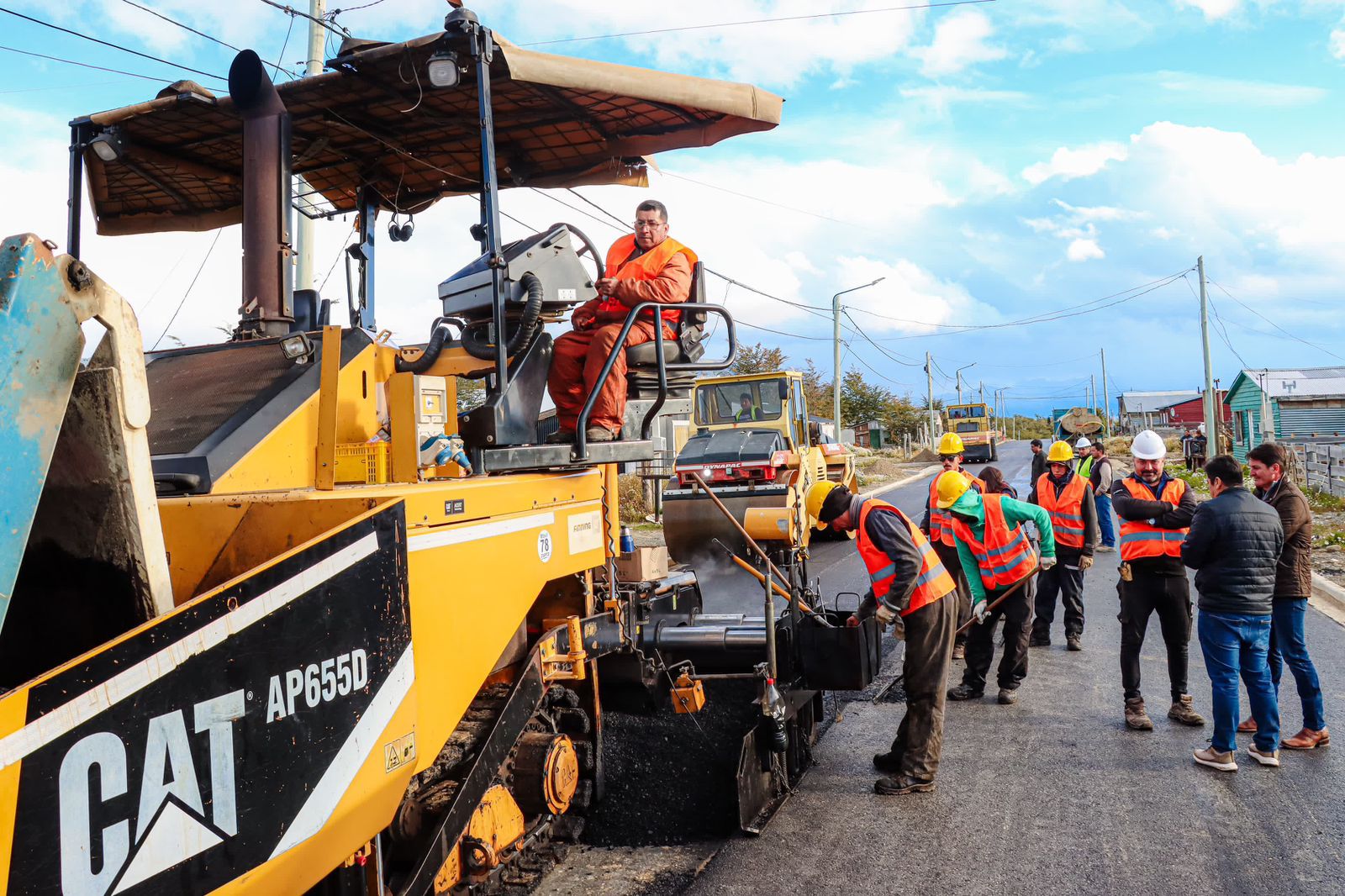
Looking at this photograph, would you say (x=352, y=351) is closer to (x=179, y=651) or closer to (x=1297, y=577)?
(x=179, y=651)

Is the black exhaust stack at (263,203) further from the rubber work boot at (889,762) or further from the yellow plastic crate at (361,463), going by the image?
the rubber work boot at (889,762)

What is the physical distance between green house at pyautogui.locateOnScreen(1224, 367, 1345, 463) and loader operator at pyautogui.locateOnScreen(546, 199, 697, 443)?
32.7 m

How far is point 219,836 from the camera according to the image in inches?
87.0

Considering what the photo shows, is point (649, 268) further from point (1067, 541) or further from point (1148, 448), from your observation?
point (1067, 541)

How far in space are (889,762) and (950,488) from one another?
7.95 feet

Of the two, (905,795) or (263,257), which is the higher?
(263,257)

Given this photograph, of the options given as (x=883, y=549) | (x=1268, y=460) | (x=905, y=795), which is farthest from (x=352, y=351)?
(x=1268, y=460)

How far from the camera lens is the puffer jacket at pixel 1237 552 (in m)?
5.29

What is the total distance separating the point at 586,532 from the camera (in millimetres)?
4105

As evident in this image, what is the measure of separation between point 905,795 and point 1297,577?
8.57 feet

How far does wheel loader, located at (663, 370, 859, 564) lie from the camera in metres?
12.9

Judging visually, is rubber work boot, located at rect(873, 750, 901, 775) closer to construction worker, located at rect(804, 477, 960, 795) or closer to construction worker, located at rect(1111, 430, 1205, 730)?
construction worker, located at rect(804, 477, 960, 795)

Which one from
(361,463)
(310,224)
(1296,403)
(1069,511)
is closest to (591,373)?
(361,463)

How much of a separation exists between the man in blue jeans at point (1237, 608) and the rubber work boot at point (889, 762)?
5.28 feet
